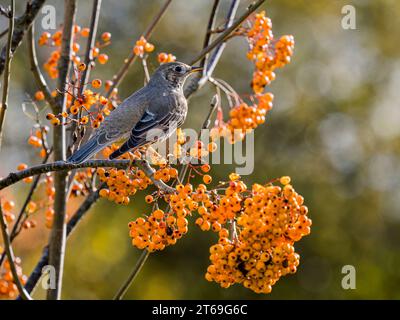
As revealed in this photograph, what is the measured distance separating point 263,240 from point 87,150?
5.95 feet

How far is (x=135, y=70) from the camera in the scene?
47.4ft

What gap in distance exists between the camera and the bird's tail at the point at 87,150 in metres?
4.15

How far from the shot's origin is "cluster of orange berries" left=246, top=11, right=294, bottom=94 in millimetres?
4445

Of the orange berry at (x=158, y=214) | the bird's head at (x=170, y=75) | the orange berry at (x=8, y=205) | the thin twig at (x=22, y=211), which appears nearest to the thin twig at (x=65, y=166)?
the orange berry at (x=158, y=214)

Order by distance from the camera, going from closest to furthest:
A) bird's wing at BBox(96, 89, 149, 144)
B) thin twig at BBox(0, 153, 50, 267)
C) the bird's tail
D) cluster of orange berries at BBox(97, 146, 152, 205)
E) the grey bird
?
cluster of orange berries at BBox(97, 146, 152, 205) → the bird's tail → thin twig at BBox(0, 153, 50, 267) → the grey bird → bird's wing at BBox(96, 89, 149, 144)

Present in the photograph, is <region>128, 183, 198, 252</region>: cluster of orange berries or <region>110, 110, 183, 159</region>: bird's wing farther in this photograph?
<region>110, 110, 183, 159</region>: bird's wing

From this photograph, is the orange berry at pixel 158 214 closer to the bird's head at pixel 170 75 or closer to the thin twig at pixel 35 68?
the thin twig at pixel 35 68

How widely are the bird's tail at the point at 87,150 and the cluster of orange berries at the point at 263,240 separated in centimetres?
125

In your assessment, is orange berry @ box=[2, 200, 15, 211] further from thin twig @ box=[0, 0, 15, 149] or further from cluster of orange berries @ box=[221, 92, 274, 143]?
cluster of orange berries @ box=[221, 92, 274, 143]

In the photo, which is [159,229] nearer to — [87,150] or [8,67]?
[8,67]

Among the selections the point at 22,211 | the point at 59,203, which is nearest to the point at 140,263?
the point at 59,203

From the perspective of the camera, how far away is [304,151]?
46.4 ft

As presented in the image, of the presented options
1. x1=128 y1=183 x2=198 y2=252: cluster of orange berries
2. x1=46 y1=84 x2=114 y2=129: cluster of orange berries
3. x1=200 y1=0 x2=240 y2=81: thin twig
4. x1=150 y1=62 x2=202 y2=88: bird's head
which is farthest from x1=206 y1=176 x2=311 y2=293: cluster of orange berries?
x1=150 y1=62 x2=202 y2=88: bird's head

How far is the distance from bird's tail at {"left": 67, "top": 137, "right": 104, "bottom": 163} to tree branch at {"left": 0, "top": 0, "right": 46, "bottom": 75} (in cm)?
67
